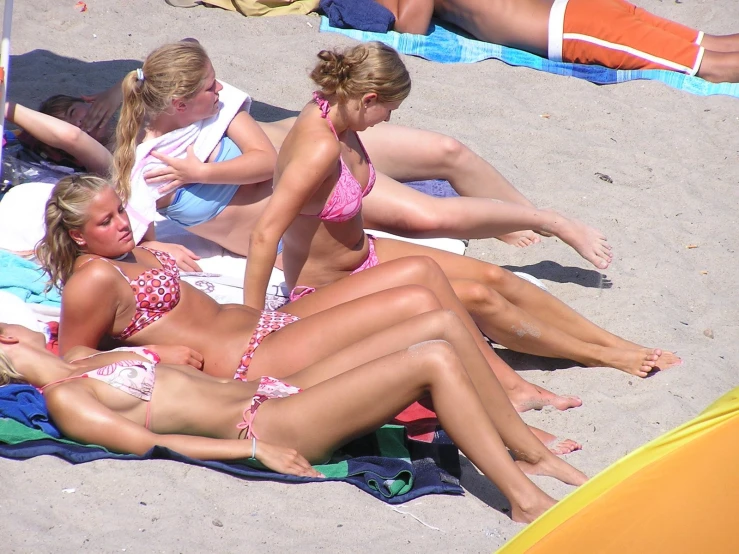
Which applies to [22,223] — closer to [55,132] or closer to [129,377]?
[55,132]

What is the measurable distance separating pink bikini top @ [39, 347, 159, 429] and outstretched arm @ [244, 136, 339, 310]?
2.10 feet

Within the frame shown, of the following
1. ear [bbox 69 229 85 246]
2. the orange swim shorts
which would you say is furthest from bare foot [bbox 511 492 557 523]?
the orange swim shorts

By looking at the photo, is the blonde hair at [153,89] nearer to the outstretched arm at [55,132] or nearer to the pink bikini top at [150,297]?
the outstretched arm at [55,132]

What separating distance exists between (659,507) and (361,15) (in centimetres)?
476

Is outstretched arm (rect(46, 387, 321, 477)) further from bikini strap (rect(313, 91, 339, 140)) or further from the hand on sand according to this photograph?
bikini strap (rect(313, 91, 339, 140))

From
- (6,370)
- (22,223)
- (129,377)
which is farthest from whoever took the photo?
(22,223)

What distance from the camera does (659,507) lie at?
2473mm

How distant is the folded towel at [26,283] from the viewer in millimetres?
3967

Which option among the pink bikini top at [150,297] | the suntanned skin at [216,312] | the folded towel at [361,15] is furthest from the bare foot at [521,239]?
the folded towel at [361,15]

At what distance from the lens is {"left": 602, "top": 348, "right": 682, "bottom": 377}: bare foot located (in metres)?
3.88

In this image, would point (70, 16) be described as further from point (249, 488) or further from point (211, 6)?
point (249, 488)

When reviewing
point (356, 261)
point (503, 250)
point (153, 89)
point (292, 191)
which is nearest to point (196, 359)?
point (292, 191)

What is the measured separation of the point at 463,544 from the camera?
2.79m

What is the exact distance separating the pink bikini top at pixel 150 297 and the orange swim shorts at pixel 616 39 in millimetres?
3969
